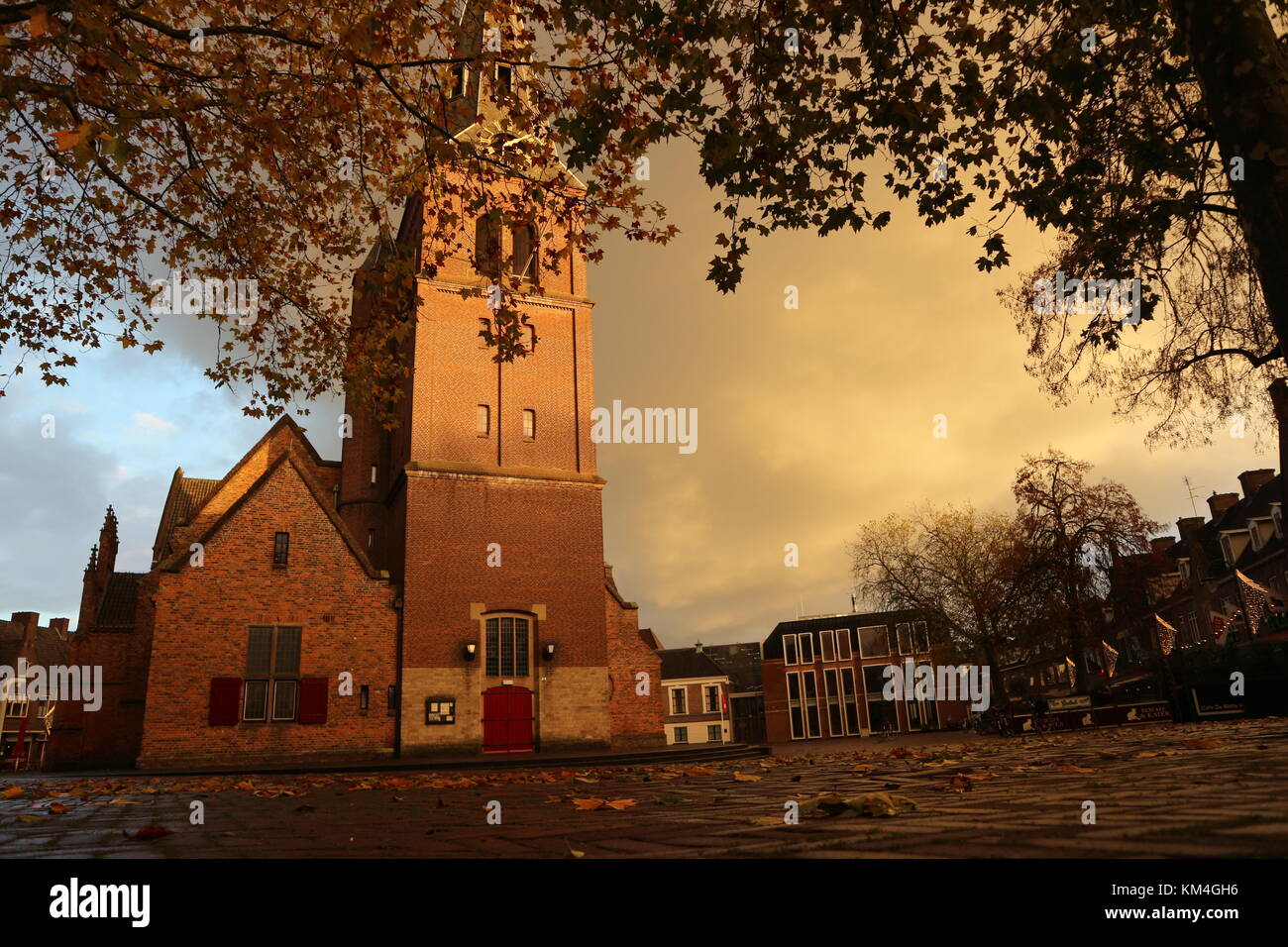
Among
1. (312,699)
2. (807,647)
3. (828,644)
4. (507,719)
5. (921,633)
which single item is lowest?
(507,719)

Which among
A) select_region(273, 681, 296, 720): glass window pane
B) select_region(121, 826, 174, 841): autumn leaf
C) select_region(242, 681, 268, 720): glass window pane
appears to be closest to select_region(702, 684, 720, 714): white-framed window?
select_region(273, 681, 296, 720): glass window pane

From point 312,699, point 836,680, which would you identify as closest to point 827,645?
point 836,680

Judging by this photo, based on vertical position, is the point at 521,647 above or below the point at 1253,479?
below

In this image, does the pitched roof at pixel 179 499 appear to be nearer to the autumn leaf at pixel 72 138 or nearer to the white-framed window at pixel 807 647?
the autumn leaf at pixel 72 138

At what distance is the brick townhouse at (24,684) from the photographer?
164ft

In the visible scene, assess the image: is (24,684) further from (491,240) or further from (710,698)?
(491,240)

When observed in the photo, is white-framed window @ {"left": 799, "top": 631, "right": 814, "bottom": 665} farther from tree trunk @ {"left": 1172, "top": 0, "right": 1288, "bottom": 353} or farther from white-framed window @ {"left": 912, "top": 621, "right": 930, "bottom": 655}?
tree trunk @ {"left": 1172, "top": 0, "right": 1288, "bottom": 353}

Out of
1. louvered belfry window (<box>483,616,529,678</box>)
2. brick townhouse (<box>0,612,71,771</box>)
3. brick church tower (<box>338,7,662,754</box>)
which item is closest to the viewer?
brick church tower (<box>338,7,662,754</box>)

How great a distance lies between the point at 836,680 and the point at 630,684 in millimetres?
39093

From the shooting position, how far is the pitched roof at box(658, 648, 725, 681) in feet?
224

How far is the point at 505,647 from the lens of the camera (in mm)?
27594

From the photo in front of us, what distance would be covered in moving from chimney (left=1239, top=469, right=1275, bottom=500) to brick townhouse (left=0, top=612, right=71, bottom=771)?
223 ft
